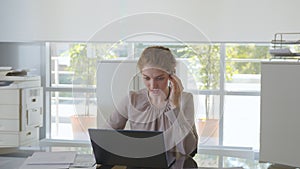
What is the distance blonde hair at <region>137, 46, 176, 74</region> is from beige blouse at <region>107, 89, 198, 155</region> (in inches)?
6.4

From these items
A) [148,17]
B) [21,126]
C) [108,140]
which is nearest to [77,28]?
[21,126]

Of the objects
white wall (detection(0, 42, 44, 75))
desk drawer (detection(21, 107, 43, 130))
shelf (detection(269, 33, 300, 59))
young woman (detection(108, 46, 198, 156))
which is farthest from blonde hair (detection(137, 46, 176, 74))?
white wall (detection(0, 42, 44, 75))

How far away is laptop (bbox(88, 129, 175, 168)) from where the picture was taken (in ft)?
5.51

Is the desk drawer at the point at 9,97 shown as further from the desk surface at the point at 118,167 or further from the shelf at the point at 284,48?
the shelf at the point at 284,48

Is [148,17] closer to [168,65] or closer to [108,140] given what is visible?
[168,65]

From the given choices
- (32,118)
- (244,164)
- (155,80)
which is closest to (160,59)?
(155,80)

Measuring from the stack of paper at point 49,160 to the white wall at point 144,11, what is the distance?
1.36 metres

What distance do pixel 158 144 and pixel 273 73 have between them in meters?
1.43

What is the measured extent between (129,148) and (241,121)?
2.08 meters

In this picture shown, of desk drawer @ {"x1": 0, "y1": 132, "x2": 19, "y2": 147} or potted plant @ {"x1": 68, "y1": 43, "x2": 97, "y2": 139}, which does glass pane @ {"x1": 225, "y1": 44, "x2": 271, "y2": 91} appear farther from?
desk drawer @ {"x1": 0, "y1": 132, "x2": 19, "y2": 147}

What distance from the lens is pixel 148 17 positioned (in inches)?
86.4

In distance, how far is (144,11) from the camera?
3.53 metres

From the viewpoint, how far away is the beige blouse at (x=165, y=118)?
204cm

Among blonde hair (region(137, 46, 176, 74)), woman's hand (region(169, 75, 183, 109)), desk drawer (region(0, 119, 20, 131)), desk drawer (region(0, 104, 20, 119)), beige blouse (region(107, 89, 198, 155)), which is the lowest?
desk drawer (region(0, 119, 20, 131))
